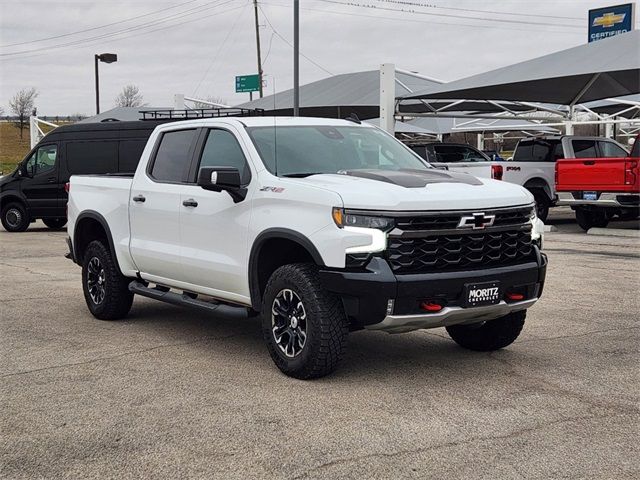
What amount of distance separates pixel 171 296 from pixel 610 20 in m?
43.6

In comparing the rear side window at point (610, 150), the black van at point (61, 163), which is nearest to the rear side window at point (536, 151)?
the rear side window at point (610, 150)

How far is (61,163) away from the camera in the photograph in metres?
19.0

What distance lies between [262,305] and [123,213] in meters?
2.39

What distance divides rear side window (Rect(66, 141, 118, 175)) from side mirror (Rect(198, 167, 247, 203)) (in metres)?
12.4

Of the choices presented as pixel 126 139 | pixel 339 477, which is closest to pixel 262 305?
pixel 339 477

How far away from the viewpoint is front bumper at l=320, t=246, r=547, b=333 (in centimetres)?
535

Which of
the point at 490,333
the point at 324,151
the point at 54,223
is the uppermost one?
the point at 324,151

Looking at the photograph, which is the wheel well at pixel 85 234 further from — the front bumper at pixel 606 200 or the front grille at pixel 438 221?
the front bumper at pixel 606 200

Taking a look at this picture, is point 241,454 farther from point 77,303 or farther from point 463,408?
point 77,303

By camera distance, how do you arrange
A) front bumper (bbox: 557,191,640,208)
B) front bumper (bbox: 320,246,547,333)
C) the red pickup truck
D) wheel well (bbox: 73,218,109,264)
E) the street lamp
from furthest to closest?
1. the street lamp
2. front bumper (bbox: 557,191,640,208)
3. the red pickup truck
4. wheel well (bbox: 73,218,109,264)
5. front bumper (bbox: 320,246,547,333)

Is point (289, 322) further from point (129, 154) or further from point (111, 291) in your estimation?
point (129, 154)

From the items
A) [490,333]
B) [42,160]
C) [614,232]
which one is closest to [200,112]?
[42,160]

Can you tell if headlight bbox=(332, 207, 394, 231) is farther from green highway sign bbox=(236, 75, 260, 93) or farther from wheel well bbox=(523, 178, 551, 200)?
green highway sign bbox=(236, 75, 260, 93)

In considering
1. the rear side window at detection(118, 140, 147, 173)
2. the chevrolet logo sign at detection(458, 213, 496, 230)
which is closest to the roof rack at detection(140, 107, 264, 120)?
the rear side window at detection(118, 140, 147, 173)
